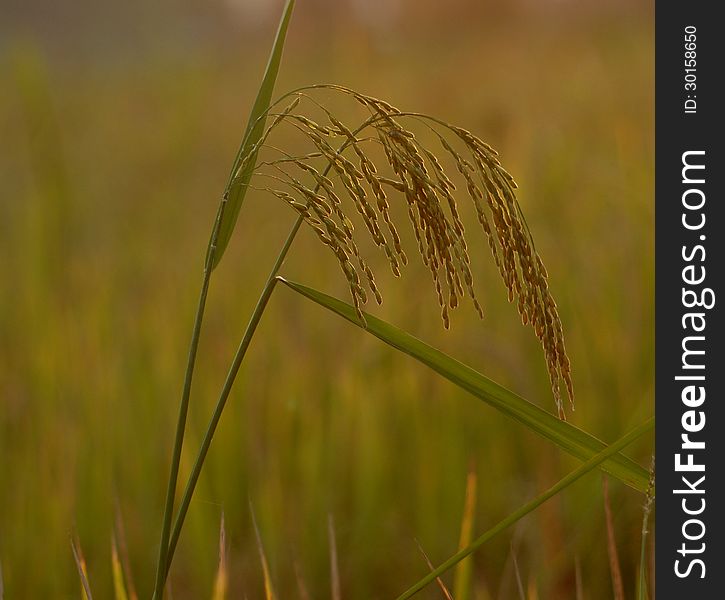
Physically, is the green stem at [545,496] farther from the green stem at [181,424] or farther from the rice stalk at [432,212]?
the green stem at [181,424]

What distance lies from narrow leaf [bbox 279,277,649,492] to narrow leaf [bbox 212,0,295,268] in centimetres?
8

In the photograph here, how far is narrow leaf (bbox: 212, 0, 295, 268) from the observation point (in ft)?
2.18

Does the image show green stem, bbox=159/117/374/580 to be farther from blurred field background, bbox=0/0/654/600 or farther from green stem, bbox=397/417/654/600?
blurred field background, bbox=0/0/654/600

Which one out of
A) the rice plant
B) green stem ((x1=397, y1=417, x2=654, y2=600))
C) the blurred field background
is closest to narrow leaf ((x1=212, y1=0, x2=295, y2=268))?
the rice plant

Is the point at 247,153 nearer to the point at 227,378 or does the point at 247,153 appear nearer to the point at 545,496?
the point at 227,378

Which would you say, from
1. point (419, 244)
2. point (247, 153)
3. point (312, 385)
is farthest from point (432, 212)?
point (312, 385)

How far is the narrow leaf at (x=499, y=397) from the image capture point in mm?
677

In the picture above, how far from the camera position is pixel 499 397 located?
68 cm

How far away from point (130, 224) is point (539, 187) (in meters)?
2.02

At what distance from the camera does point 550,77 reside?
478 cm

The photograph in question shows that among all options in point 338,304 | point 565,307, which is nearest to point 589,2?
point 565,307

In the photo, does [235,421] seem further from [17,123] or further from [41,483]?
[17,123]

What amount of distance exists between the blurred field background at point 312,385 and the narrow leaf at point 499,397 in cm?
21

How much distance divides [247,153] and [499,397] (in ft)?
0.94
